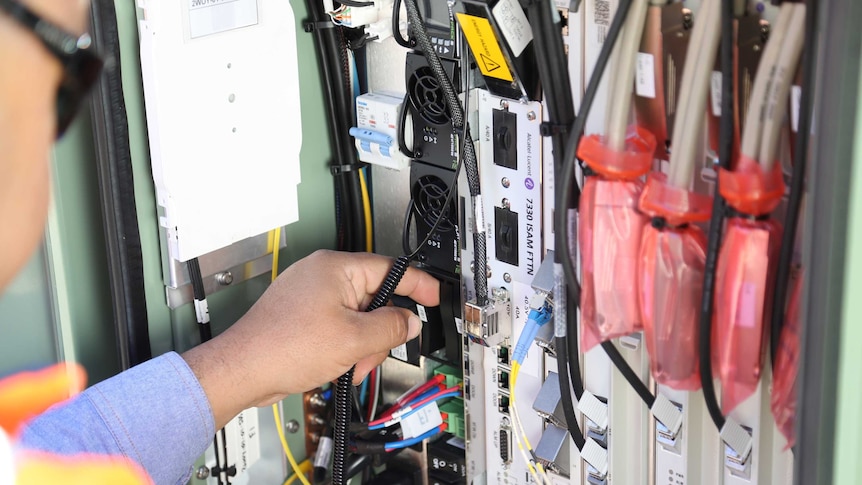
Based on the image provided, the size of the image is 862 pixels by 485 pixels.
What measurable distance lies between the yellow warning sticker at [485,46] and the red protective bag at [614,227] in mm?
219

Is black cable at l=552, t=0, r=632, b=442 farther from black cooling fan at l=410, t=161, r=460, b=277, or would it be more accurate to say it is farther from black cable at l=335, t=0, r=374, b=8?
black cable at l=335, t=0, r=374, b=8

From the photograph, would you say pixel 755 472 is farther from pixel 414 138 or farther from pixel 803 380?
pixel 414 138

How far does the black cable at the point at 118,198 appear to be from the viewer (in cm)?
157

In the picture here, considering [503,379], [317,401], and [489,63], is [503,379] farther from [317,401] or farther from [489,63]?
[489,63]

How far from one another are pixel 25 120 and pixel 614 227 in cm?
87

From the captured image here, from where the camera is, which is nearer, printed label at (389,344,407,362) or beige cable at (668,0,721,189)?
beige cable at (668,0,721,189)

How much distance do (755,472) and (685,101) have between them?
0.54 meters

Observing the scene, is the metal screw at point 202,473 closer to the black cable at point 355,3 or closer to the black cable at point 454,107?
the black cable at point 454,107

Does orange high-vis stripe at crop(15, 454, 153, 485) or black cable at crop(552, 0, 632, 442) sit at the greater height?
black cable at crop(552, 0, 632, 442)

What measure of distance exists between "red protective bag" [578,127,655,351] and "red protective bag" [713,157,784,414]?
0.41 ft

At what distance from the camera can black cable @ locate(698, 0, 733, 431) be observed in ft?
4.11

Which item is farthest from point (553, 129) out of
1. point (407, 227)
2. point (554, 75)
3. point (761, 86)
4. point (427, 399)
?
point (427, 399)

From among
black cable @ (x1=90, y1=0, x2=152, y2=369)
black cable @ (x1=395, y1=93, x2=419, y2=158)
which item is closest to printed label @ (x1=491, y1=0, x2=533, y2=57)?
black cable @ (x1=395, y1=93, x2=419, y2=158)

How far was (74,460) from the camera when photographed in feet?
4.90
